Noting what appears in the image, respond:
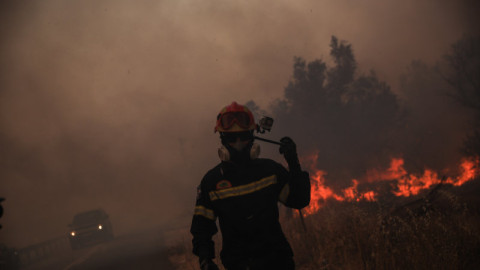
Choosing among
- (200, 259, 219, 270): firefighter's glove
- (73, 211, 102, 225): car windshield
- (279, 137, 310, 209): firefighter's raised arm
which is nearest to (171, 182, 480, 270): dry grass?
(279, 137, 310, 209): firefighter's raised arm

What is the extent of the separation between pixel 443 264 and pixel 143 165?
55655 millimetres

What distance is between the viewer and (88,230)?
56.1 ft

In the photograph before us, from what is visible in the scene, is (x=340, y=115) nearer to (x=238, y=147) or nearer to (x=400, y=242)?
(x=400, y=242)

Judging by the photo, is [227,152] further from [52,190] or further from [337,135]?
[52,190]

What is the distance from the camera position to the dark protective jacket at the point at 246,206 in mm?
2896

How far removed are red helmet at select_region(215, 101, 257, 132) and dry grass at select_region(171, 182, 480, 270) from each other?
5.54 ft

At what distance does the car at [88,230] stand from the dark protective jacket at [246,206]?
16498 millimetres

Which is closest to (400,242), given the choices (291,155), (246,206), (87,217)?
(291,155)

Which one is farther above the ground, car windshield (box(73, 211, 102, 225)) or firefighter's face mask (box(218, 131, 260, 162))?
car windshield (box(73, 211, 102, 225))

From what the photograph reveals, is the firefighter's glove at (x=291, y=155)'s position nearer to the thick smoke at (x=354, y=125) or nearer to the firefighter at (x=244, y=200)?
the firefighter at (x=244, y=200)

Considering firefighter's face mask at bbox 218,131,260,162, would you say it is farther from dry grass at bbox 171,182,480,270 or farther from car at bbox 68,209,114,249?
car at bbox 68,209,114,249

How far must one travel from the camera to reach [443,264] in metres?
4.02

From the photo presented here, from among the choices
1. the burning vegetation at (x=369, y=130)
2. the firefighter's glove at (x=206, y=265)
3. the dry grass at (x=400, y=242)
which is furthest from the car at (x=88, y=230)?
the firefighter's glove at (x=206, y=265)

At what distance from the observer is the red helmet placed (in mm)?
3252
